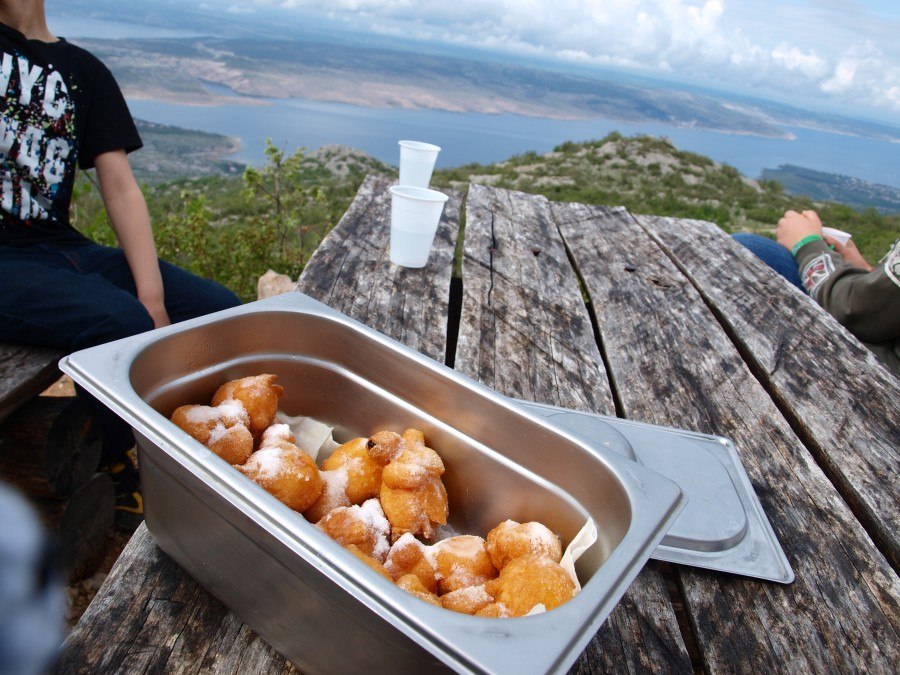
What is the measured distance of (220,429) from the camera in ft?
2.86

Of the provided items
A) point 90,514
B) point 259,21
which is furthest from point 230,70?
point 90,514

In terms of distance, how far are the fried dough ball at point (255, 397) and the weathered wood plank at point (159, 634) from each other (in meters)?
0.24

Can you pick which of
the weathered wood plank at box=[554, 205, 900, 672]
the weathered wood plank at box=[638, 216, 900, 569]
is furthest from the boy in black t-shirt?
the weathered wood plank at box=[638, 216, 900, 569]

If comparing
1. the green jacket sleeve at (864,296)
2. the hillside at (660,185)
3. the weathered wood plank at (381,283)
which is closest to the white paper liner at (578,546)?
the weathered wood plank at (381,283)

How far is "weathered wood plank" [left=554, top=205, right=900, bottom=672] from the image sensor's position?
0.92 metres

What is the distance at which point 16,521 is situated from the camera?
1.04m

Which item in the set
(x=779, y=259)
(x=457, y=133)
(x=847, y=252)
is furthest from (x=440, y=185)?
(x=457, y=133)

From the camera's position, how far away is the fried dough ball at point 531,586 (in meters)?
0.70

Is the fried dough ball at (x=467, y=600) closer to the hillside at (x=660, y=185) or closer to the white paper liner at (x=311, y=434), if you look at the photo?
the white paper liner at (x=311, y=434)

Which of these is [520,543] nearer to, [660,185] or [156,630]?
[156,630]

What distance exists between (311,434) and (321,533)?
18.2 inches

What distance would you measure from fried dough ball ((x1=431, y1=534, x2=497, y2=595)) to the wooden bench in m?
1.13

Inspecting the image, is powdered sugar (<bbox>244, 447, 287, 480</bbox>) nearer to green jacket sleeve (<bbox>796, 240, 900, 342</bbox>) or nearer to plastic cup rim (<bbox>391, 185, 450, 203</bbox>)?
plastic cup rim (<bbox>391, 185, 450, 203</bbox>)

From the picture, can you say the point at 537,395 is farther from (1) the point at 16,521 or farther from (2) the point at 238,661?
(1) the point at 16,521
